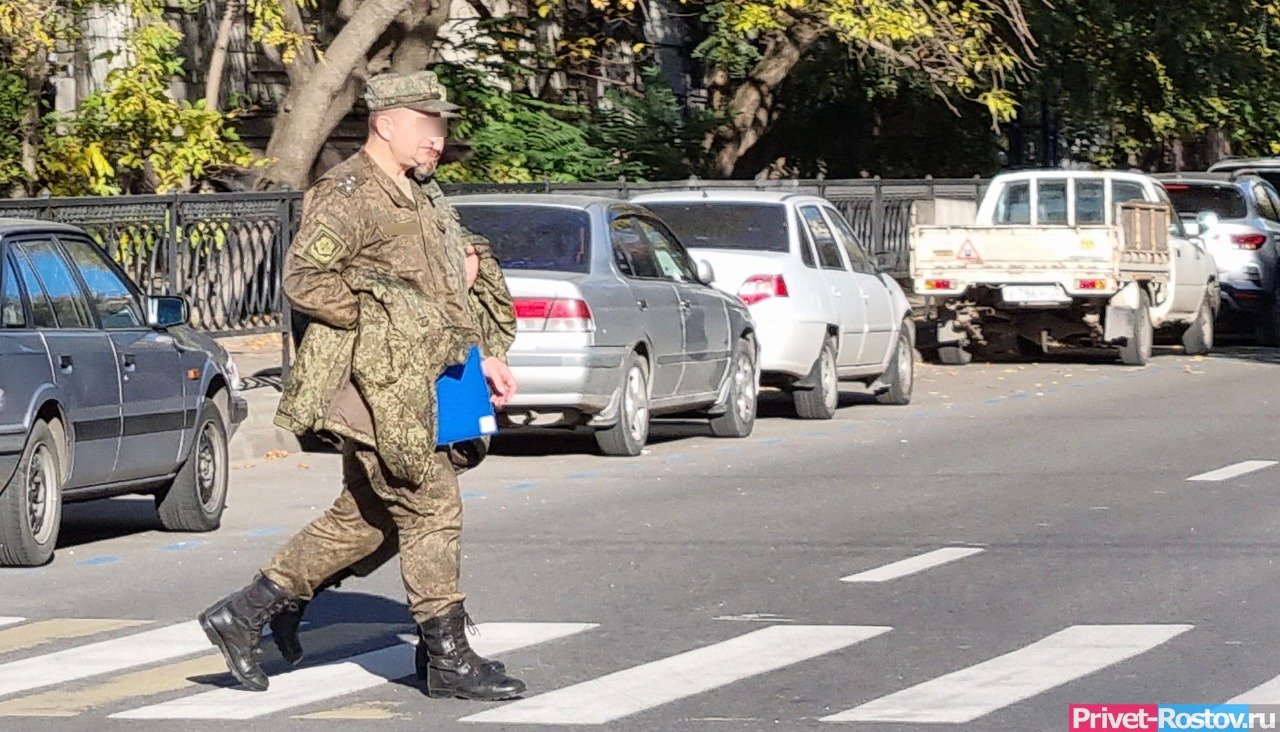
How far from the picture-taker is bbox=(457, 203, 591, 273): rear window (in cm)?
1540

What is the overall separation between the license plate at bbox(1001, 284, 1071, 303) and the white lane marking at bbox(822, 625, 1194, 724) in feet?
49.8

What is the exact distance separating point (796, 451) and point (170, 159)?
29.0 ft

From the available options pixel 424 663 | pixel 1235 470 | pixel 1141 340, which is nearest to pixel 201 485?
pixel 424 663

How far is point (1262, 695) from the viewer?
7.26 metres

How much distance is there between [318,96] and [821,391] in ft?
23.8

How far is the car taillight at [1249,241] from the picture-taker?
27516mm

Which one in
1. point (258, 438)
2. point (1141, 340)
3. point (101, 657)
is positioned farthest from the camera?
point (1141, 340)

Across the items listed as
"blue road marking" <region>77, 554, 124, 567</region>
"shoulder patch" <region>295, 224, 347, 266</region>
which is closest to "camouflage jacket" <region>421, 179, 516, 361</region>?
"shoulder patch" <region>295, 224, 347, 266</region>

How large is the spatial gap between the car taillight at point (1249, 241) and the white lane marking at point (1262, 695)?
20757 millimetres

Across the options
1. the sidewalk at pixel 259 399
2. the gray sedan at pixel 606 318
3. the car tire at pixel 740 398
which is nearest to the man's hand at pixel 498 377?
the sidewalk at pixel 259 399

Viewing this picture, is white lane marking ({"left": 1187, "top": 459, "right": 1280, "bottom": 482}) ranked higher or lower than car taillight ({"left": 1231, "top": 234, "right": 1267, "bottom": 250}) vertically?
lower

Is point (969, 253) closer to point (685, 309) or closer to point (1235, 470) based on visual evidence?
point (685, 309)

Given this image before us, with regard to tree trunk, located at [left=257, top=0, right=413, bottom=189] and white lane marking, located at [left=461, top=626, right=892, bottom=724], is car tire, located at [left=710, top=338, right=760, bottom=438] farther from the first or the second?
white lane marking, located at [left=461, top=626, right=892, bottom=724]

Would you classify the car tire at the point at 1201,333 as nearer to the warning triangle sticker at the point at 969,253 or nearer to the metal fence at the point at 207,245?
the warning triangle sticker at the point at 969,253
